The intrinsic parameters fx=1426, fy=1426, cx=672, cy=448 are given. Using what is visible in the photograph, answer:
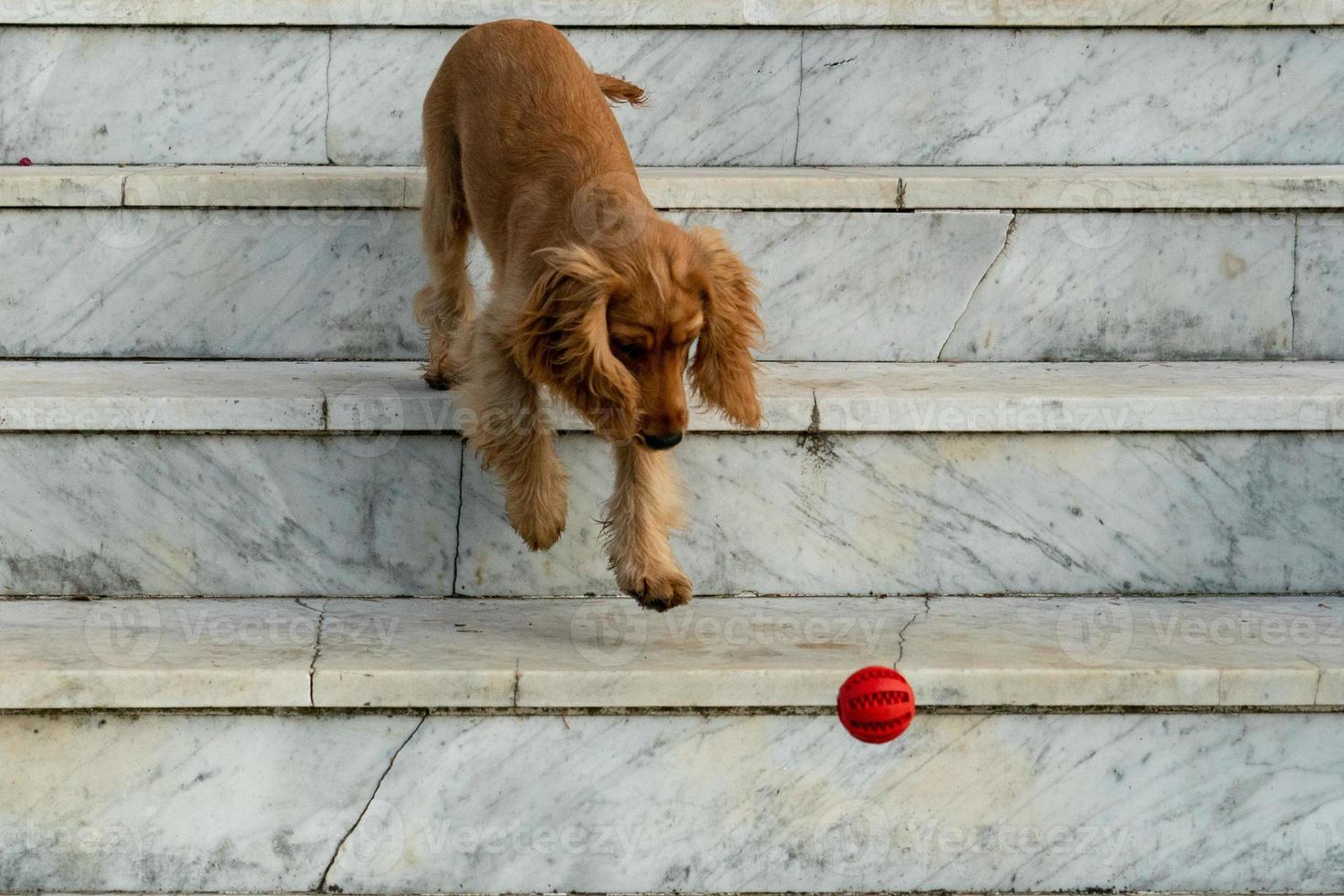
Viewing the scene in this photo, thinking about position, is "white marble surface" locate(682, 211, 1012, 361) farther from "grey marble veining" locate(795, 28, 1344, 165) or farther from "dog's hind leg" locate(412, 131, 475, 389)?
"grey marble veining" locate(795, 28, 1344, 165)

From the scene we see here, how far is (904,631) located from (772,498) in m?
0.48

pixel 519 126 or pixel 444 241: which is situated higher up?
pixel 519 126

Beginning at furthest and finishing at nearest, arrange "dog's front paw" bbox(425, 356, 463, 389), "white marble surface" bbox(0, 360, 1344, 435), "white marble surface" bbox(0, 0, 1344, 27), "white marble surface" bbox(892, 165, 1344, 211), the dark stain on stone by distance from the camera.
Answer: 1. "white marble surface" bbox(0, 0, 1344, 27)
2. "white marble surface" bbox(892, 165, 1344, 211)
3. "dog's front paw" bbox(425, 356, 463, 389)
4. the dark stain on stone
5. "white marble surface" bbox(0, 360, 1344, 435)

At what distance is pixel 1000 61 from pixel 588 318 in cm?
225

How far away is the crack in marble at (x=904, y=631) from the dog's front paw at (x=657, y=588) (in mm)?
454

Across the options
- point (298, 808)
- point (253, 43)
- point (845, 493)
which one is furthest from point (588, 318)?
point (253, 43)

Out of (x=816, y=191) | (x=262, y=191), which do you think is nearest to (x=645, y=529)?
(x=816, y=191)

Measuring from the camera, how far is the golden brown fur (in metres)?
2.87

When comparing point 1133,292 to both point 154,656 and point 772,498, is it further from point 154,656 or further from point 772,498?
point 154,656

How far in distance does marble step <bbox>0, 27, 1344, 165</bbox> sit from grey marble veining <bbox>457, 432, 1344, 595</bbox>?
5.21ft

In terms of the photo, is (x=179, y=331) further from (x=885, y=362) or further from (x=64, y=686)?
(x=885, y=362)

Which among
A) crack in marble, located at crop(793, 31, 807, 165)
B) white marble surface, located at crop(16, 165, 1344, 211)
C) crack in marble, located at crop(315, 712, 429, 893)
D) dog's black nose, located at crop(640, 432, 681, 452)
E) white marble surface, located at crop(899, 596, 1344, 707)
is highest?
crack in marble, located at crop(793, 31, 807, 165)

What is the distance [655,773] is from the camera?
2729 millimetres

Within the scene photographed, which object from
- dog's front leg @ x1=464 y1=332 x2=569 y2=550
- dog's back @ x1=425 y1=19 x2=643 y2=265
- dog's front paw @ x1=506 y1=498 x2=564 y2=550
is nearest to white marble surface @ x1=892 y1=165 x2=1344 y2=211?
dog's back @ x1=425 y1=19 x2=643 y2=265
